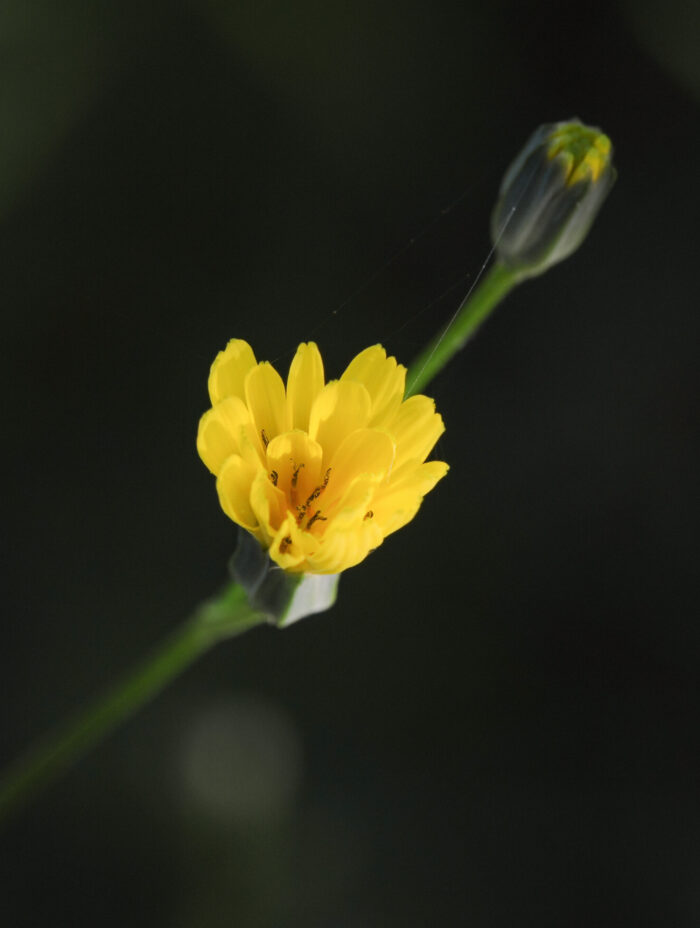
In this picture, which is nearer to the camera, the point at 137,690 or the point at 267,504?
the point at 267,504

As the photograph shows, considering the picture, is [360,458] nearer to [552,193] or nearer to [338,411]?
[338,411]

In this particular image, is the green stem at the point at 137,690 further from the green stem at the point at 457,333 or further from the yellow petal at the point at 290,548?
the green stem at the point at 457,333

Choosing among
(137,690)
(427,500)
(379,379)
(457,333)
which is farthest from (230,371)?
(427,500)

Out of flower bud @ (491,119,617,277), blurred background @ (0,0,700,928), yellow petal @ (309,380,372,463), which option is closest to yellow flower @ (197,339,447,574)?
yellow petal @ (309,380,372,463)

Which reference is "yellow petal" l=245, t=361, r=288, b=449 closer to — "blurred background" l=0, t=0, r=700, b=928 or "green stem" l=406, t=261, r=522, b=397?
"green stem" l=406, t=261, r=522, b=397

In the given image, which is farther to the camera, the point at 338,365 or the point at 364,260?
the point at 364,260

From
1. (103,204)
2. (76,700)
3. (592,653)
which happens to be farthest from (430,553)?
(103,204)

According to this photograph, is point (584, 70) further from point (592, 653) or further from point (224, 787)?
point (224, 787)
